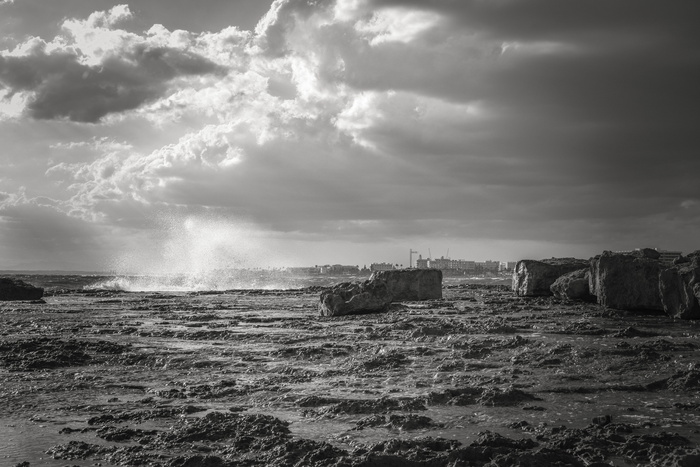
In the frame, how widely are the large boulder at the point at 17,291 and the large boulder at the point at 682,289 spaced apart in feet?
132

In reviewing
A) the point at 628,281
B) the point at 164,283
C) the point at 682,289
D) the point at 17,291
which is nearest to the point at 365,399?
the point at 682,289

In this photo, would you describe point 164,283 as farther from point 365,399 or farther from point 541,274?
point 365,399

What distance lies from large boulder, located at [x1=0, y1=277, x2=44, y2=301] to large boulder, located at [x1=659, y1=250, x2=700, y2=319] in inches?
1589

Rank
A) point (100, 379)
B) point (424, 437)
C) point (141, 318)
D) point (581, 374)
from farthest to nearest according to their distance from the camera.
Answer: point (141, 318)
point (100, 379)
point (581, 374)
point (424, 437)

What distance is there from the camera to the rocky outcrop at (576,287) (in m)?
26.3

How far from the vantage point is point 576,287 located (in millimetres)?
26531

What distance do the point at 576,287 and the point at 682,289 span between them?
357 inches

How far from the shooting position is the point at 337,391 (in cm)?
901

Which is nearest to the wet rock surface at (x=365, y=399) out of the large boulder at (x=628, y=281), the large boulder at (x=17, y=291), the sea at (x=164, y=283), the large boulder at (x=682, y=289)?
the large boulder at (x=682, y=289)

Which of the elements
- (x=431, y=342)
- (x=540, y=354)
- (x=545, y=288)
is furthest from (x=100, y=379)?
(x=545, y=288)

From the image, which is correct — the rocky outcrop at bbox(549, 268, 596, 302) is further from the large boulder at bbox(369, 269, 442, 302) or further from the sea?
the sea

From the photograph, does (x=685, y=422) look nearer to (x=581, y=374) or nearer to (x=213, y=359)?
(x=581, y=374)

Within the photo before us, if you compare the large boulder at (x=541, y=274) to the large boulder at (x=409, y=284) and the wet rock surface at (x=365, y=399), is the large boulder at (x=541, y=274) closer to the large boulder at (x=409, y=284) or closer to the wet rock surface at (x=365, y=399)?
the large boulder at (x=409, y=284)

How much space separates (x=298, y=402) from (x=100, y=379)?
14.5 feet
